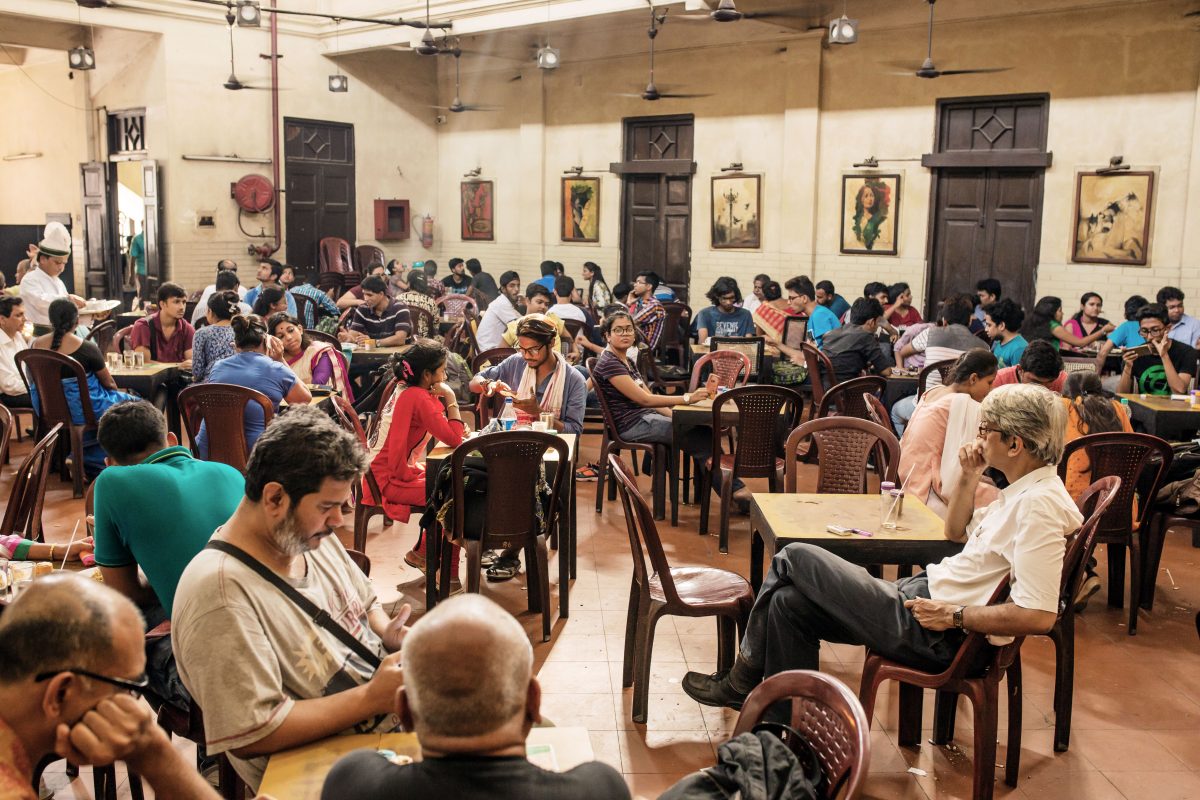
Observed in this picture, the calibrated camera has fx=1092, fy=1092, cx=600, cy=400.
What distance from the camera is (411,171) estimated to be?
53.7 ft

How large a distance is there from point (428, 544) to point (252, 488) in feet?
7.79

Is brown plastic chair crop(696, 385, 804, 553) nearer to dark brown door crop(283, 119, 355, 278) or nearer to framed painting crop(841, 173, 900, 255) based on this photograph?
framed painting crop(841, 173, 900, 255)

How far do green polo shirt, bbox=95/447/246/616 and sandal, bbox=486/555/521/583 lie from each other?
2.52 m

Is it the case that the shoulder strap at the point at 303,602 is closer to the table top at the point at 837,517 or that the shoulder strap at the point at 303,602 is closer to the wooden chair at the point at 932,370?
the table top at the point at 837,517

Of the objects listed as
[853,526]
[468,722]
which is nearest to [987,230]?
[853,526]

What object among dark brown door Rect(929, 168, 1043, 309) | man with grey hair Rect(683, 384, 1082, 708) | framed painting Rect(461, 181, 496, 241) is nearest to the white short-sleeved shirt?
man with grey hair Rect(683, 384, 1082, 708)

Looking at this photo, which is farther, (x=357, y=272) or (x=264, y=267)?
(x=357, y=272)

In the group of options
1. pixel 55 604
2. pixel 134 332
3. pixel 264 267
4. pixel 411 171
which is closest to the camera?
pixel 55 604

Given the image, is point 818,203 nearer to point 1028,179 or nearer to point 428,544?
point 1028,179

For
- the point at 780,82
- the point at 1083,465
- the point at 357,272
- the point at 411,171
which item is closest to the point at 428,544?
the point at 1083,465

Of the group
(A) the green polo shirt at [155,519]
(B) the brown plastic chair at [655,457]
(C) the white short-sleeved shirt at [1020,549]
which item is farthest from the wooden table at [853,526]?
(B) the brown plastic chair at [655,457]

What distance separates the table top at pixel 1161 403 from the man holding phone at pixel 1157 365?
0.88ft

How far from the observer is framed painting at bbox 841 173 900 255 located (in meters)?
11.9

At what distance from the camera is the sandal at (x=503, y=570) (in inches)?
217
